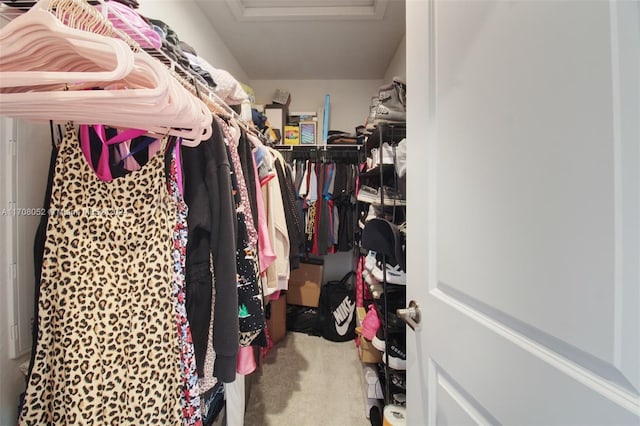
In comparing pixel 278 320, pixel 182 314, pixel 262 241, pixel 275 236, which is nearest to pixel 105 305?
pixel 182 314

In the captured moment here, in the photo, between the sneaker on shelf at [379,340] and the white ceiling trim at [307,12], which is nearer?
the sneaker on shelf at [379,340]

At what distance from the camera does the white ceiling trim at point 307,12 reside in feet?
5.46

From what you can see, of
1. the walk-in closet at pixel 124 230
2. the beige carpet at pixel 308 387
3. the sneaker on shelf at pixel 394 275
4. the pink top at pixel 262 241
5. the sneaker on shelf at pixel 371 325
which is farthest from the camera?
the beige carpet at pixel 308 387

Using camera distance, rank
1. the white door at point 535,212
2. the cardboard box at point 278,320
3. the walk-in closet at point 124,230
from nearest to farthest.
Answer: the white door at point 535,212
the walk-in closet at point 124,230
the cardboard box at point 278,320

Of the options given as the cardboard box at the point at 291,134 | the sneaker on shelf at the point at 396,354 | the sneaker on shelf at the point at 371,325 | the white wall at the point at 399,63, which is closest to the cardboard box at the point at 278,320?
the sneaker on shelf at the point at 371,325

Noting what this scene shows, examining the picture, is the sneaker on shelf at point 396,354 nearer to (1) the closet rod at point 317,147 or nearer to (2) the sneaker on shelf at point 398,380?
(2) the sneaker on shelf at point 398,380

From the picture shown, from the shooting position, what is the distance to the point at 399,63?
6.60 ft

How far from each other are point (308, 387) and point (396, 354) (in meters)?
0.92

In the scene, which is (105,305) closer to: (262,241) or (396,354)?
(262,241)

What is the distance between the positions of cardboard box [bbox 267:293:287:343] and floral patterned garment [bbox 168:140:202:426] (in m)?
1.48

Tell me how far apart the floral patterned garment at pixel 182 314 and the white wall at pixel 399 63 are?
72.8 inches

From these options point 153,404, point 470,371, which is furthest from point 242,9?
point 470,371

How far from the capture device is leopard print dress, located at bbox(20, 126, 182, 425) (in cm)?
50

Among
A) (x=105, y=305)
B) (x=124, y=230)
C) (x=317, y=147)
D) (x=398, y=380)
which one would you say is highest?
(x=317, y=147)
